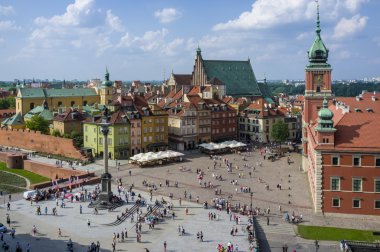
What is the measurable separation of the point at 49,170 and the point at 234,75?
67180 millimetres

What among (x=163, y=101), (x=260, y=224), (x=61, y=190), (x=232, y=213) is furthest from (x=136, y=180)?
(x=163, y=101)

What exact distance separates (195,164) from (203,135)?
1845cm

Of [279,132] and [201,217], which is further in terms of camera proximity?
[279,132]

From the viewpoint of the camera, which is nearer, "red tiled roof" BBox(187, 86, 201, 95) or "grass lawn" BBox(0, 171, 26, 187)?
"grass lawn" BBox(0, 171, 26, 187)

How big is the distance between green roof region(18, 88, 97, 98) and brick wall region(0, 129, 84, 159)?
2145 centimetres

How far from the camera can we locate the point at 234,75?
414ft

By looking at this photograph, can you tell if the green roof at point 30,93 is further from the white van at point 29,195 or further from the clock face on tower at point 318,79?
the clock face on tower at point 318,79

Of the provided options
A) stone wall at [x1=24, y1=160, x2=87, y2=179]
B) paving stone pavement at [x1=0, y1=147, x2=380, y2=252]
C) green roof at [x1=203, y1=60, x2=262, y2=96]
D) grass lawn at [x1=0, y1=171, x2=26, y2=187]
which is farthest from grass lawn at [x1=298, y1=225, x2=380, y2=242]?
green roof at [x1=203, y1=60, x2=262, y2=96]

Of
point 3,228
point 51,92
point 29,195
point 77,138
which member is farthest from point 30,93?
point 3,228

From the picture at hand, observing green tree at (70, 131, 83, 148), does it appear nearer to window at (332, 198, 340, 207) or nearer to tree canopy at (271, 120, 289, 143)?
tree canopy at (271, 120, 289, 143)

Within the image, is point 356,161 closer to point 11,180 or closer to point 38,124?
point 11,180

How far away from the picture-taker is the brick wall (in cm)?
7994

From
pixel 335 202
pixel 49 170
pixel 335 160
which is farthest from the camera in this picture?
pixel 49 170

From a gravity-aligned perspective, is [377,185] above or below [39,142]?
below
